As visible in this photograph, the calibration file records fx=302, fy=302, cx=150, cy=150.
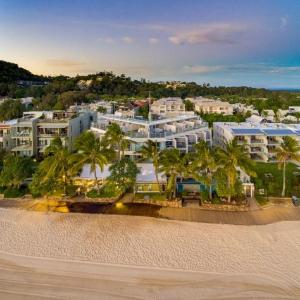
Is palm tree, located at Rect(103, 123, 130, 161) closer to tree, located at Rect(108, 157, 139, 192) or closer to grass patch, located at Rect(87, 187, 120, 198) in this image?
tree, located at Rect(108, 157, 139, 192)

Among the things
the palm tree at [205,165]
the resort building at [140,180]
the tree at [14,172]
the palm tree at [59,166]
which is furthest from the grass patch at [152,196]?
Result: the tree at [14,172]

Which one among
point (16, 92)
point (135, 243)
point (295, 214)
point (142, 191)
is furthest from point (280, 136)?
point (16, 92)

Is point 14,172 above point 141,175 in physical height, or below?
above

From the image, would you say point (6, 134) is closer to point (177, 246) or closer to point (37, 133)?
point (37, 133)

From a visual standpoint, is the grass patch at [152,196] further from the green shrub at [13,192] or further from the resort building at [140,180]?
the green shrub at [13,192]

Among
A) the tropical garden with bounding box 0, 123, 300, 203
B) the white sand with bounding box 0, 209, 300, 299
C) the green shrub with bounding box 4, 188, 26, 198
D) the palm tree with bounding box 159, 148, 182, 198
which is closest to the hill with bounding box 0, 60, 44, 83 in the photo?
the green shrub with bounding box 4, 188, 26, 198

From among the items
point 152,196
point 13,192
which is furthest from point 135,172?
point 13,192
